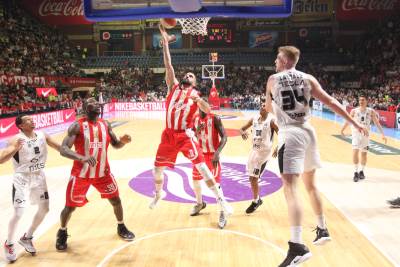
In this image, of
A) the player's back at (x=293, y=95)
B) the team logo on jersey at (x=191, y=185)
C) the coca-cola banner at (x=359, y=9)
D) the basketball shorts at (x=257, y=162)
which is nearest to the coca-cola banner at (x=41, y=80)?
the team logo on jersey at (x=191, y=185)

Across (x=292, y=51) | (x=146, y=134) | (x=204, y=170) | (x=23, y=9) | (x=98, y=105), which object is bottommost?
(x=146, y=134)

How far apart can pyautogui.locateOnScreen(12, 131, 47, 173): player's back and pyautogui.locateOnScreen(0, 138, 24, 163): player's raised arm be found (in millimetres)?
119

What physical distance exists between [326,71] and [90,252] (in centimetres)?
3401

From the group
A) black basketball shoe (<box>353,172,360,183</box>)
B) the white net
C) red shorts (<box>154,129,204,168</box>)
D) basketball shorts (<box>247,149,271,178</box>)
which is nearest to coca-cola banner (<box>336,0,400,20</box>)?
black basketball shoe (<box>353,172,360,183</box>)

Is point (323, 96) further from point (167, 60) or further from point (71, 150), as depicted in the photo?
point (71, 150)

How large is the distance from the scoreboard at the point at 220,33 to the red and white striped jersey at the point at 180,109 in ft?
107

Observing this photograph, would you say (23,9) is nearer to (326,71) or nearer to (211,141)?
(326,71)

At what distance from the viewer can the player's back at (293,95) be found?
3.47 m

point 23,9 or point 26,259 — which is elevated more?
point 23,9

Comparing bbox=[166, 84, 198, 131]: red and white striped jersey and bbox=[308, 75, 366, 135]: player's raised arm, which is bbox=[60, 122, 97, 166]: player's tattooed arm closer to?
bbox=[166, 84, 198, 131]: red and white striped jersey

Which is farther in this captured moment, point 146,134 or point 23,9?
point 23,9

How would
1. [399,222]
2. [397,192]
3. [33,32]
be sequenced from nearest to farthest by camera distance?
[399,222] < [397,192] < [33,32]

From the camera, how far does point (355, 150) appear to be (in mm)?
7953

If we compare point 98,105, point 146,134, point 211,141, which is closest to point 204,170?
point 211,141
